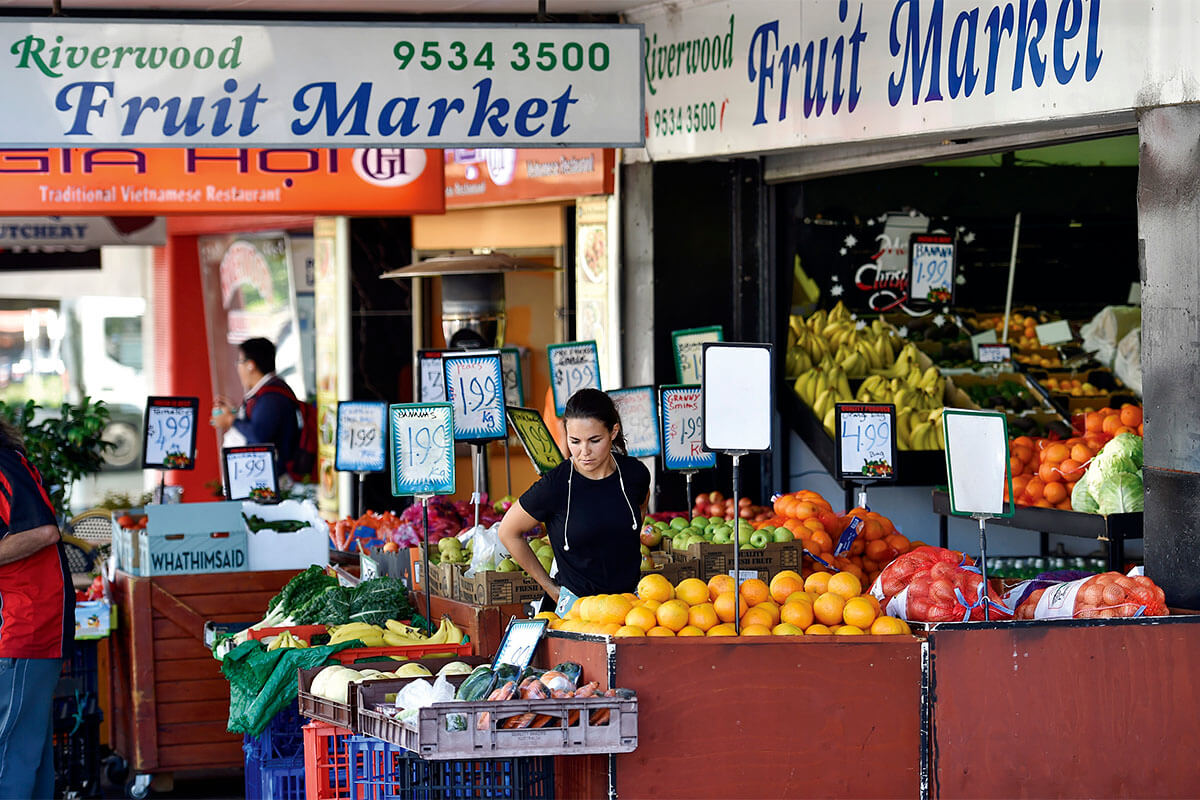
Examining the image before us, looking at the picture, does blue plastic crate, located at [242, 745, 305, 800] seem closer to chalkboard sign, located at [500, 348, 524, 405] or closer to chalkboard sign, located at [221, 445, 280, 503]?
chalkboard sign, located at [221, 445, 280, 503]

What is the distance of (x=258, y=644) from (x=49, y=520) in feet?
3.25

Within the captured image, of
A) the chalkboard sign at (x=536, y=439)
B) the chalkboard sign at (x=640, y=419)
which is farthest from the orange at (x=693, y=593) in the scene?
the chalkboard sign at (x=640, y=419)

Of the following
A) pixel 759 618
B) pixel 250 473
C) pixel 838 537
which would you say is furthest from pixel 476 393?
pixel 759 618

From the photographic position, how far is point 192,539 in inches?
272

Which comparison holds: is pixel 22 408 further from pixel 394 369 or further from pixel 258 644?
pixel 258 644

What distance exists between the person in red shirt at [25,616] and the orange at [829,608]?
2823 millimetres

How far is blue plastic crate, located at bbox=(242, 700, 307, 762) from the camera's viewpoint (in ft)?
17.6

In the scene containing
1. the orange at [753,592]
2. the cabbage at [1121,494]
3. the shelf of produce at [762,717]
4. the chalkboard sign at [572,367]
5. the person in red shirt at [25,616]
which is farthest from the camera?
the chalkboard sign at [572,367]

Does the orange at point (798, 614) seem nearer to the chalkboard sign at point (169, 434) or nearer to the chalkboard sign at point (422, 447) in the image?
the chalkboard sign at point (422, 447)

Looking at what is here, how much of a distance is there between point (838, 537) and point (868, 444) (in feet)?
1.41

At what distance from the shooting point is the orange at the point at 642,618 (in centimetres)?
454

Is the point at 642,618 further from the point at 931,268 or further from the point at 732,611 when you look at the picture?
the point at 931,268

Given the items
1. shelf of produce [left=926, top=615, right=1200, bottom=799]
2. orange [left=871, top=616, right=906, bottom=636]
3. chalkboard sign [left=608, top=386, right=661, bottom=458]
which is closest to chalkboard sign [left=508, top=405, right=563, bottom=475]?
chalkboard sign [left=608, top=386, right=661, bottom=458]

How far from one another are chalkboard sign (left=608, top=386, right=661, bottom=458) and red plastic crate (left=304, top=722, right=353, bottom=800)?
2.82m
